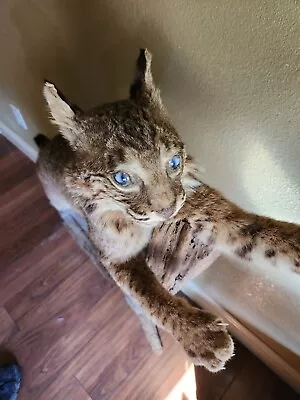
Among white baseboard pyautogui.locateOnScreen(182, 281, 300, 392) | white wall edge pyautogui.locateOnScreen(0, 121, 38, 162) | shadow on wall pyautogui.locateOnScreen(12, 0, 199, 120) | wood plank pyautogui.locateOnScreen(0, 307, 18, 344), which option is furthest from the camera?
white wall edge pyautogui.locateOnScreen(0, 121, 38, 162)

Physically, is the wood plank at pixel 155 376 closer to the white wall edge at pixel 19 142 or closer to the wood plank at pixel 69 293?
the wood plank at pixel 69 293

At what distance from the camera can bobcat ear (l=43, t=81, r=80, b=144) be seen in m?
0.74

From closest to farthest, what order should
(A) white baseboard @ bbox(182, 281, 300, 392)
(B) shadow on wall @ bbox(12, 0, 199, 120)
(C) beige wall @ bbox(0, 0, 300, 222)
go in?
(C) beige wall @ bbox(0, 0, 300, 222) → (B) shadow on wall @ bbox(12, 0, 199, 120) → (A) white baseboard @ bbox(182, 281, 300, 392)

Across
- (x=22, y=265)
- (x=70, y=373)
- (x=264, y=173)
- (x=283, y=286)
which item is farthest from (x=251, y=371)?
(x=22, y=265)

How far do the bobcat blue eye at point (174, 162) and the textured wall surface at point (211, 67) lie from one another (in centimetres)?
16

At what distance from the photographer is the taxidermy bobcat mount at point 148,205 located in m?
0.72

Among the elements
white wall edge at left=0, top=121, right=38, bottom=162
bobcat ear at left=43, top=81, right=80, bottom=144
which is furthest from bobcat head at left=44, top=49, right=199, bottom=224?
white wall edge at left=0, top=121, right=38, bottom=162

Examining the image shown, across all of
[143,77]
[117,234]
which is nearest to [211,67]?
[143,77]

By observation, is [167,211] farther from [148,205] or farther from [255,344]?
[255,344]

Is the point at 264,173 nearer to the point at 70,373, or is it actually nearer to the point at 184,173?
the point at 184,173

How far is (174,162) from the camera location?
2.46ft

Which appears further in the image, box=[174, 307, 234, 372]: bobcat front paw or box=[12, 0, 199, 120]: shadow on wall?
box=[12, 0, 199, 120]: shadow on wall

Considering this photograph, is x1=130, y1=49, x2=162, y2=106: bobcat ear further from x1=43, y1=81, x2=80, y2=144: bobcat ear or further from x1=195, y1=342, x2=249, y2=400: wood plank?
x1=195, y1=342, x2=249, y2=400: wood plank

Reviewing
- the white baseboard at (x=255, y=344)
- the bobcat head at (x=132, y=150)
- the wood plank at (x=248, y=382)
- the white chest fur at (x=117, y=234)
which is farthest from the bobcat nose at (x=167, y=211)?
the wood plank at (x=248, y=382)
